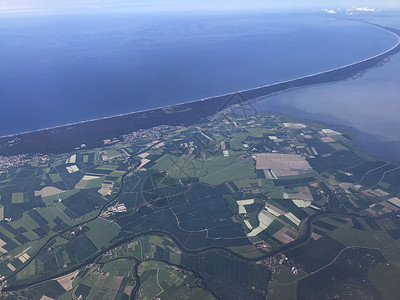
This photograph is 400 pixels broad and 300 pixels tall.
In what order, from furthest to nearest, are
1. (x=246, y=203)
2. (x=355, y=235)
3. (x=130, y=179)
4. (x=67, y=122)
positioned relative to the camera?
(x=67, y=122)
(x=130, y=179)
(x=246, y=203)
(x=355, y=235)

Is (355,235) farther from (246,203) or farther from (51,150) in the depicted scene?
(51,150)

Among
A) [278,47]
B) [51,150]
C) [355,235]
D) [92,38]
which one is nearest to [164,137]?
[51,150]

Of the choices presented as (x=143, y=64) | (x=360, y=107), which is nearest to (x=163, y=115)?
(x=360, y=107)

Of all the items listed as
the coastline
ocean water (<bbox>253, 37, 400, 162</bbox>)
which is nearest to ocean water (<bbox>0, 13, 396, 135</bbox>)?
the coastline

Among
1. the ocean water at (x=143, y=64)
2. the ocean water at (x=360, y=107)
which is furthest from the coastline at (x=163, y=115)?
the ocean water at (x=360, y=107)

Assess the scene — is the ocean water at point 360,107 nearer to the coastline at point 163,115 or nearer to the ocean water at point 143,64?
the coastline at point 163,115

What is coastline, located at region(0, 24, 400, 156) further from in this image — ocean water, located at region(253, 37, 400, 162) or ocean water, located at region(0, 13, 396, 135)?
ocean water, located at region(253, 37, 400, 162)

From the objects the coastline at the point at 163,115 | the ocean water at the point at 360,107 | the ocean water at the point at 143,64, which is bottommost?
the ocean water at the point at 143,64

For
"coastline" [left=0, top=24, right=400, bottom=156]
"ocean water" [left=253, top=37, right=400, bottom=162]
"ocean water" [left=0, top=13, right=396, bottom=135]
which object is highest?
"ocean water" [left=253, top=37, right=400, bottom=162]
